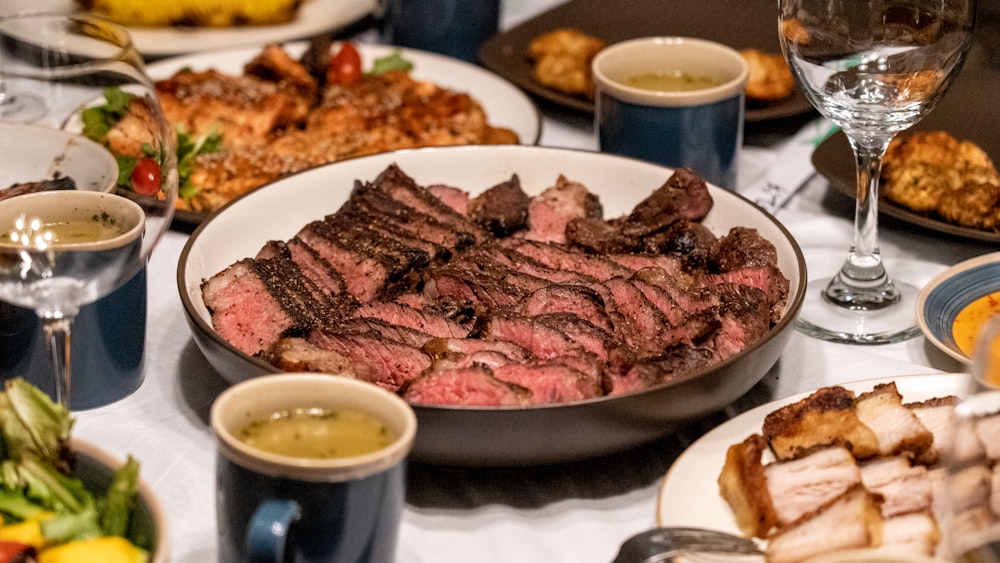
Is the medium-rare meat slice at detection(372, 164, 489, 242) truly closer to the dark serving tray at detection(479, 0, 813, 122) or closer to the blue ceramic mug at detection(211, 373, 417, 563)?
the blue ceramic mug at detection(211, 373, 417, 563)

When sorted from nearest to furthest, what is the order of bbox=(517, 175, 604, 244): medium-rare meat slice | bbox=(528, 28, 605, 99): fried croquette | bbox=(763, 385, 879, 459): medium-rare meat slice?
bbox=(763, 385, 879, 459): medium-rare meat slice → bbox=(517, 175, 604, 244): medium-rare meat slice → bbox=(528, 28, 605, 99): fried croquette

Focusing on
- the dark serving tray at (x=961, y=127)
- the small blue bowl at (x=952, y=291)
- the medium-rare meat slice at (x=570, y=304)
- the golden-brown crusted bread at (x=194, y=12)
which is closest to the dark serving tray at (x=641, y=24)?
the dark serving tray at (x=961, y=127)

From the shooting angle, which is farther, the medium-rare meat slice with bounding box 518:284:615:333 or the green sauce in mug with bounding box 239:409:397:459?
the medium-rare meat slice with bounding box 518:284:615:333

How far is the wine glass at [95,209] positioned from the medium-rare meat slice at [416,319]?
0.40 metres

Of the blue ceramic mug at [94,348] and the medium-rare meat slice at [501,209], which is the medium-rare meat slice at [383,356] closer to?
the blue ceramic mug at [94,348]

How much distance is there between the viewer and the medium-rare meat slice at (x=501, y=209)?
2.46 meters

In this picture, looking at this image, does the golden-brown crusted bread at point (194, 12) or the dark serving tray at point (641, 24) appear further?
the golden-brown crusted bread at point (194, 12)

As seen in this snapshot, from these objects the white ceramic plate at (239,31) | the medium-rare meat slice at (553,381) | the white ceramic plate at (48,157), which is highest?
the white ceramic plate at (48,157)

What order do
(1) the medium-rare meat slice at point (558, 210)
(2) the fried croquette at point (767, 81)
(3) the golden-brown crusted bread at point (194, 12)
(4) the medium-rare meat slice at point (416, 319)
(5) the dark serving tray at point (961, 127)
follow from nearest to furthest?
(4) the medium-rare meat slice at point (416, 319)
(1) the medium-rare meat slice at point (558, 210)
(5) the dark serving tray at point (961, 127)
(2) the fried croquette at point (767, 81)
(3) the golden-brown crusted bread at point (194, 12)

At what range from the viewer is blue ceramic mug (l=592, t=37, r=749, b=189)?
2803 mm

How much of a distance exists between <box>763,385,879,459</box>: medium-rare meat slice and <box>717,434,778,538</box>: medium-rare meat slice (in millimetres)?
54

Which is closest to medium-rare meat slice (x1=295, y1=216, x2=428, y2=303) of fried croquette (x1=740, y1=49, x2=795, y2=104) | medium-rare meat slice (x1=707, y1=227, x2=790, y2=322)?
medium-rare meat slice (x1=707, y1=227, x2=790, y2=322)

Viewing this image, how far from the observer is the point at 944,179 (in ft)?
8.70

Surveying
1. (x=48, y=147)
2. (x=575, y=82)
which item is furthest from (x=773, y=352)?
(x=575, y=82)
